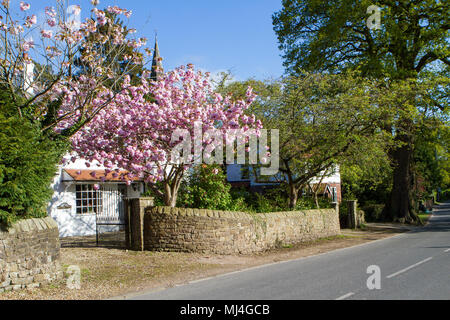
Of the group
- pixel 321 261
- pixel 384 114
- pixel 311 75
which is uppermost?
pixel 311 75

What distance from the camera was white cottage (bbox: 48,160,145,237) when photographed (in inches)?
779

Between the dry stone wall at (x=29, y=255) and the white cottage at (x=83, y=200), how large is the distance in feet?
30.2

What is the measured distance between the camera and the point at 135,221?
1422 centimetres

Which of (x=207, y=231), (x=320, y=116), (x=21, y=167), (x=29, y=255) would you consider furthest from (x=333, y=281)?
(x=320, y=116)

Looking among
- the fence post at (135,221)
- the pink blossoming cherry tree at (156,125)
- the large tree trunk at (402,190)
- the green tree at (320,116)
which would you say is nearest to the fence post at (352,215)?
the large tree trunk at (402,190)

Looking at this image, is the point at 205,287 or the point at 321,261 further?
the point at 321,261

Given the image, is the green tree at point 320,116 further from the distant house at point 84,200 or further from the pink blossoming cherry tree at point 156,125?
the distant house at point 84,200

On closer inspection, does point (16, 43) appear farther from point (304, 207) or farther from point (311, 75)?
point (304, 207)

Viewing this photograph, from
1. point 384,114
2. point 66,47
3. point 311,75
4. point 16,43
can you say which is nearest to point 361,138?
point 384,114

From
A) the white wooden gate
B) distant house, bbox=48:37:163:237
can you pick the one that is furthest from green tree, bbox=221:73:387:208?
the white wooden gate

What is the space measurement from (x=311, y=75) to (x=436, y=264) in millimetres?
10693

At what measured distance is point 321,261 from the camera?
13.1 m

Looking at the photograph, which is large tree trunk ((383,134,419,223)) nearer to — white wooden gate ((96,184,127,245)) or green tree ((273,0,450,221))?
green tree ((273,0,450,221))

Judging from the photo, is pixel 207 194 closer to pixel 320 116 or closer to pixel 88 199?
pixel 320 116
